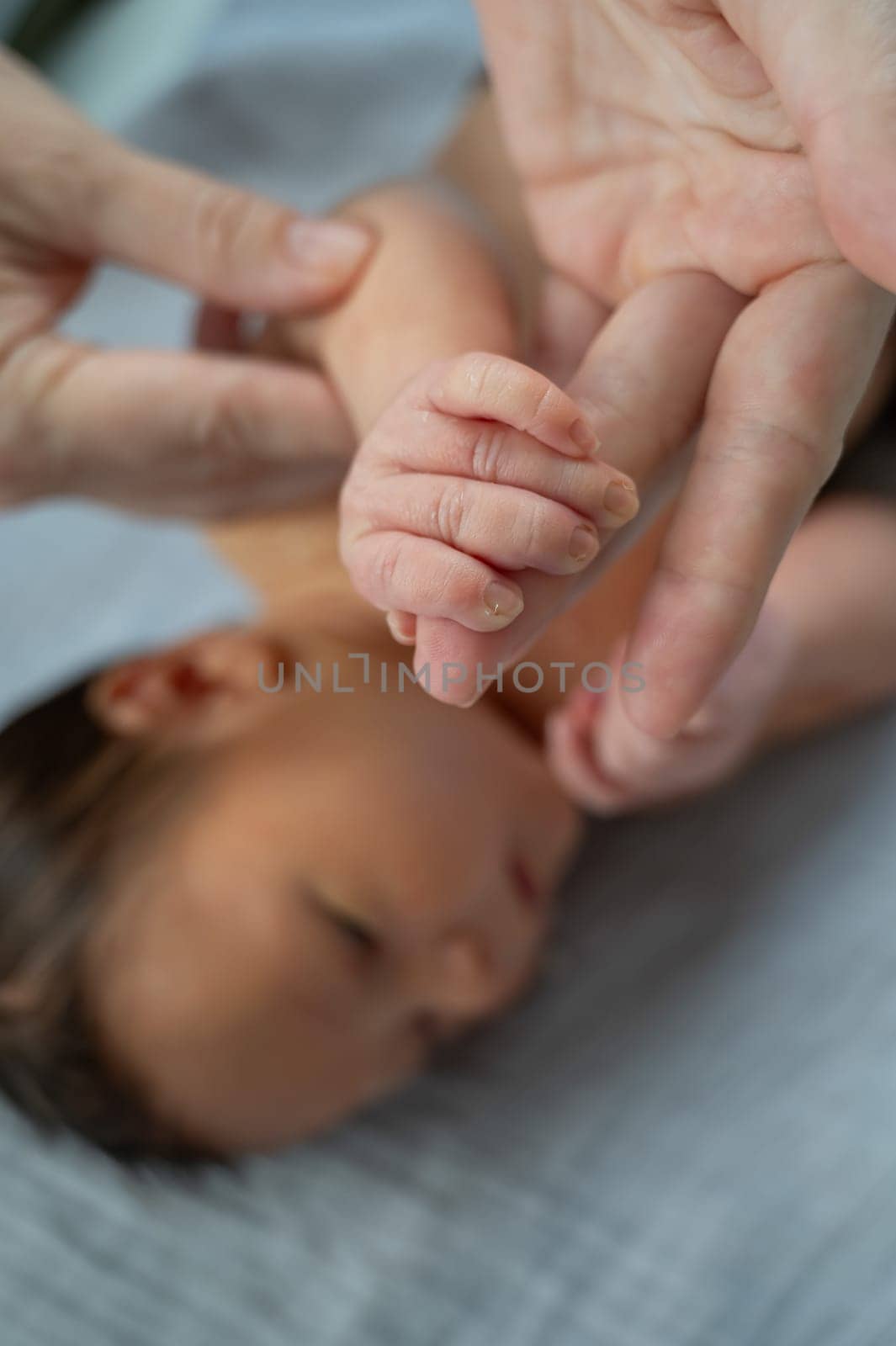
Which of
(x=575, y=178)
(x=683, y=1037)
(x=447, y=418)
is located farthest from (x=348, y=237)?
(x=683, y=1037)

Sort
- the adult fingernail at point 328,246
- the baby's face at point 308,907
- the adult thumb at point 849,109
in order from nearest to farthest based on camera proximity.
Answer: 1. the adult thumb at point 849,109
2. the adult fingernail at point 328,246
3. the baby's face at point 308,907

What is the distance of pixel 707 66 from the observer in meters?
0.37

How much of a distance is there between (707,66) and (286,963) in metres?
0.47

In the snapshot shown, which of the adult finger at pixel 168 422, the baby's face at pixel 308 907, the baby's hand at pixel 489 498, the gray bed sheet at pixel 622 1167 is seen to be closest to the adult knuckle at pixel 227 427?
the adult finger at pixel 168 422

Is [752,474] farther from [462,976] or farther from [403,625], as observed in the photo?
[462,976]

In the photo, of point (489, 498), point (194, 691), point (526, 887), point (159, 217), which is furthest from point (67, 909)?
point (489, 498)

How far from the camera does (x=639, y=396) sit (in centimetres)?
35

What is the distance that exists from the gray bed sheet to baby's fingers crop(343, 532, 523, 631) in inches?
19.9

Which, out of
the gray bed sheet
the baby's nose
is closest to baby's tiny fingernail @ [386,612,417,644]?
the baby's nose

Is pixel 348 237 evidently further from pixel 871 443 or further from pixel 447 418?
pixel 871 443

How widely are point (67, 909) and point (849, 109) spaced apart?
0.59 meters

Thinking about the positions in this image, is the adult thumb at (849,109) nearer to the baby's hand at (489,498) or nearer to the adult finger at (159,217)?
the baby's hand at (489,498)

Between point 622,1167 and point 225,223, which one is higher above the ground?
point 225,223

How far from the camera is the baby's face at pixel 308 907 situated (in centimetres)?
64
